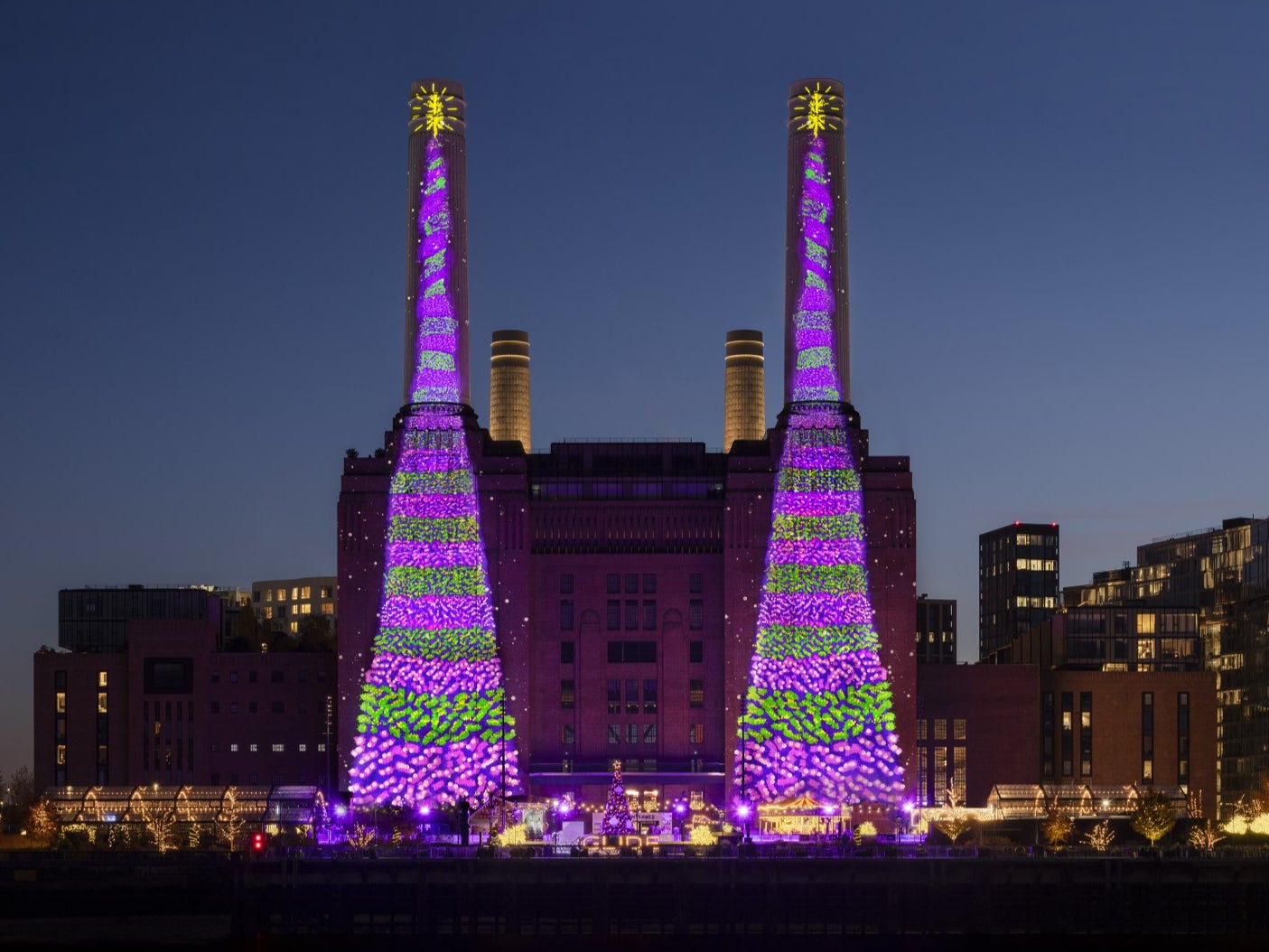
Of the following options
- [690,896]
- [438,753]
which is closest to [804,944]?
[690,896]

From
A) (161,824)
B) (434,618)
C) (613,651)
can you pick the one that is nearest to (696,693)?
(613,651)

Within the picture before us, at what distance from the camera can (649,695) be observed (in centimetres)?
19762

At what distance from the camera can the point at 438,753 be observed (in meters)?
187

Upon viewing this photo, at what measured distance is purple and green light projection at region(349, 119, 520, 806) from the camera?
18700 centimetres

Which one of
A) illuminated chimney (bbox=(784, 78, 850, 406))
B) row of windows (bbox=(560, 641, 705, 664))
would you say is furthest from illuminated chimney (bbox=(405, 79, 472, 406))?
illuminated chimney (bbox=(784, 78, 850, 406))

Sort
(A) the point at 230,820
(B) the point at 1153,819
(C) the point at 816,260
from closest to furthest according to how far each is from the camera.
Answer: (B) the point at 1153,819 < (A) the point at 230,820 < (C) the point at 816,260

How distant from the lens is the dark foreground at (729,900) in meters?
143

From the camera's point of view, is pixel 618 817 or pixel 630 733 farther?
pixel 630 733

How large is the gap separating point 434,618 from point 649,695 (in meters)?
18.8

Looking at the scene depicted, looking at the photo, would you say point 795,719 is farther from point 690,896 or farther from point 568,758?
point 690,896

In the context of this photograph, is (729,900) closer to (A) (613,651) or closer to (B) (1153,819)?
(B) (1153,819)

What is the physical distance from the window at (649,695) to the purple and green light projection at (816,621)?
401 inches

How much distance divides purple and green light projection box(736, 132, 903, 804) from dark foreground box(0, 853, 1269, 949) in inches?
1417

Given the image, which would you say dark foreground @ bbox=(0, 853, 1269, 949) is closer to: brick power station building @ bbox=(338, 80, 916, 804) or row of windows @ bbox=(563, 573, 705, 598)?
brick power station building @ bbox=(338, 80, 916, 804)
